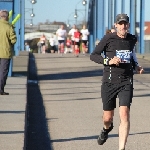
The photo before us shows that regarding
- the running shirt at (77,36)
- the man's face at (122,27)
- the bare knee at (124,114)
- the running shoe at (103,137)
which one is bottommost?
the running shirt at (77,36)

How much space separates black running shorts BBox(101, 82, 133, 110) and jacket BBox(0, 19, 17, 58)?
6292 millimetres

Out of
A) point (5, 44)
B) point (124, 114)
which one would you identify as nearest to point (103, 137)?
point (124, 114)

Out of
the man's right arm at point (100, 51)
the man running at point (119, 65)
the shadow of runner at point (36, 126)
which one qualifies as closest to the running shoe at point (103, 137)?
the man running at point (119, 65)

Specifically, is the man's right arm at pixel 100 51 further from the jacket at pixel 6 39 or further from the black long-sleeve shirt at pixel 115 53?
the jacket at pixel 6 39

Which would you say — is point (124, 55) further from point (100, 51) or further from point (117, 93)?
point (117, 93)

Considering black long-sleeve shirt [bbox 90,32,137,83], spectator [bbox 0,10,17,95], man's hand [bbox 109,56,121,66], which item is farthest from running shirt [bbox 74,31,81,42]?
man's hand [bbox 109,56,121,66]

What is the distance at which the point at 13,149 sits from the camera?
8.24m

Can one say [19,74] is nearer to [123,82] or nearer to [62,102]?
[62,102]

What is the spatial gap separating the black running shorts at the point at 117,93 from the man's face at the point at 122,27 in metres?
0.65

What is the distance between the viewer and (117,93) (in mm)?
8977

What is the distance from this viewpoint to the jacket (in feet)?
49.4

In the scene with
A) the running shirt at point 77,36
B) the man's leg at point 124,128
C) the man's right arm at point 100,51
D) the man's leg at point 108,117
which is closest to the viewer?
the man's leg at point 124,128

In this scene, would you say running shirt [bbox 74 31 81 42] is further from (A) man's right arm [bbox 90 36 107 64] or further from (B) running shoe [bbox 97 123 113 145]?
(A) man's right arm [bbox 90 36 107 64]

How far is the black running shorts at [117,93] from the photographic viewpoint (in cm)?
882
